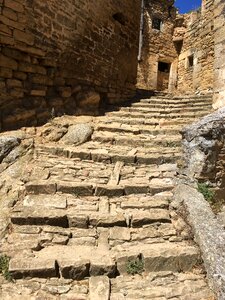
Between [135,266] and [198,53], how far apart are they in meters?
13.7

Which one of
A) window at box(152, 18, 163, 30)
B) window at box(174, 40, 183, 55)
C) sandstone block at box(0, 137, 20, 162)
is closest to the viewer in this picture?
sandstone block at box(0, 137, 20, 162)

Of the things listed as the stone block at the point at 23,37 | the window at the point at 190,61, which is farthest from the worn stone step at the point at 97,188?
the window at the point at 190,61

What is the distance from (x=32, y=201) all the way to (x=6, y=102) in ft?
8.79

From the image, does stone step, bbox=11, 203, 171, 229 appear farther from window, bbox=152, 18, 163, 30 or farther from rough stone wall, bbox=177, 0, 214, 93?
window, bbox=152, 18, 163, 30

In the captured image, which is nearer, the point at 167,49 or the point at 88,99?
the point at 88,99

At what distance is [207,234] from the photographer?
334 centimetres

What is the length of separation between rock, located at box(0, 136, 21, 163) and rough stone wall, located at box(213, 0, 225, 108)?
417 cm

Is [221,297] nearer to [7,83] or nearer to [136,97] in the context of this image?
[7,83]

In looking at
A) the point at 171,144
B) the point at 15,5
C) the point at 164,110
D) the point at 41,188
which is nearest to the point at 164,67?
the point at 164,110

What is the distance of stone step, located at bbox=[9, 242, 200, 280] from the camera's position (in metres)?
2.97

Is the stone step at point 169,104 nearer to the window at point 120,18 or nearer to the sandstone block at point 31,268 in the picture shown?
the window at point 120,18

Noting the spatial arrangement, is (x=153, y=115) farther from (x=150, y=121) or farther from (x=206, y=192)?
(x=206, y=192)

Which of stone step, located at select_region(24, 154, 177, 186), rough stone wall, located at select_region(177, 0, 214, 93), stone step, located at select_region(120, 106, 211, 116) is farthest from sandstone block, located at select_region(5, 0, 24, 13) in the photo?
rough stone wall, located at select_region(177, 0, 214, 93)

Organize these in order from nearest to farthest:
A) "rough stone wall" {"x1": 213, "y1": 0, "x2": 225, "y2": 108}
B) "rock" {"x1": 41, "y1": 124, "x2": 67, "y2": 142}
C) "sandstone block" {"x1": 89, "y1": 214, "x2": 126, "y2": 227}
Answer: "sandstone block" {"x1": 89, "y1": 214, "x2": 126, "y2": 227}
"rock" {"x1": 41, "y1": 124, "x2": 67, "y2": 142}
"rough stone wall" {"x1": 213, "y1": 0, "x2": 225, "y2": 108}
